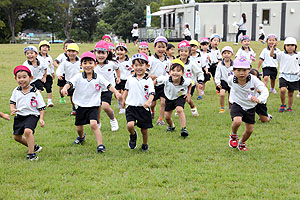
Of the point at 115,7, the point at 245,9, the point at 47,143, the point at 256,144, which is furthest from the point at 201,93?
the point at 115,7

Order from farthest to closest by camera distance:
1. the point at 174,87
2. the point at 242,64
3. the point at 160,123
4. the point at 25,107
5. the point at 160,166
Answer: the point at 160,123
the point at 174,87
the point at 25,107
the point at 242,64
the point at 160,166

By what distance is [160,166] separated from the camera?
6.08 metres

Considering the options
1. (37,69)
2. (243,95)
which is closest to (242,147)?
(243,95)

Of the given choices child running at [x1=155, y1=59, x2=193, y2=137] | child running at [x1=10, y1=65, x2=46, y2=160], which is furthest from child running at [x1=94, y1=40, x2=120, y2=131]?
child running at [x1=10, y1=65, x2=46, y2=160]

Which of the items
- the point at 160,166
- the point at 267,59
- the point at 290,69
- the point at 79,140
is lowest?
the point at 160,166

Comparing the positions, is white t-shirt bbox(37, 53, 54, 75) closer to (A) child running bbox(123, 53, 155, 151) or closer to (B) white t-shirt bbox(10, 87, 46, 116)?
(B) white t-shirt bbox(10, 87, 46, 116)

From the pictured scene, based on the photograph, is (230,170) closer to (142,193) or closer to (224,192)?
(224,192)

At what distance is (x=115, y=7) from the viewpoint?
238 ft

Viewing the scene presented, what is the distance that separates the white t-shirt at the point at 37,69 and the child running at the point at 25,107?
389 centimetres

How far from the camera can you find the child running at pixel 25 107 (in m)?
6.41

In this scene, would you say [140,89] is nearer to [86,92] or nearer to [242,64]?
[86,92]

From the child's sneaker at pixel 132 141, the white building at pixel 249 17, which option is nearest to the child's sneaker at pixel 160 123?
the child's sneaker at pixel 132 141

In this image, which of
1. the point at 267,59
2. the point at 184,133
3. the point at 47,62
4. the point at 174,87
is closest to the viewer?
the point at 184,133

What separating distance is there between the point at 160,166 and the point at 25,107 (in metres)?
2.61
